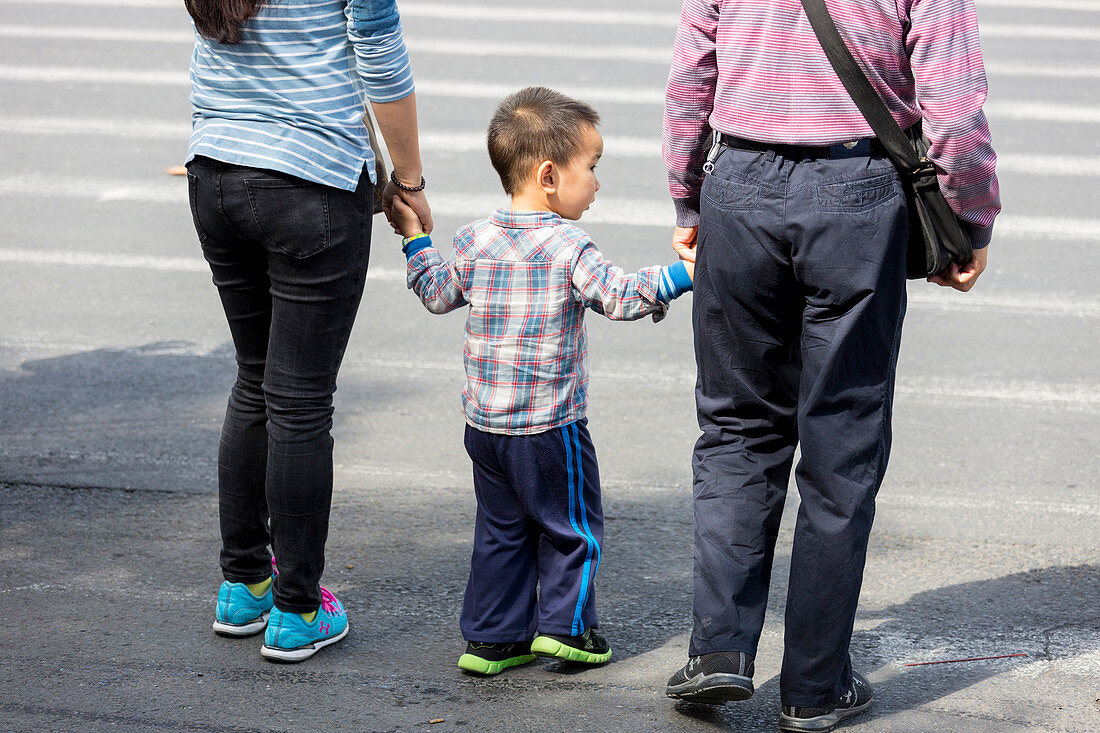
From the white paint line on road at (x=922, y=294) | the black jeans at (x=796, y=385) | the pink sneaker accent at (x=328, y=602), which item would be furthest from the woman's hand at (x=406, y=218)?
the white paint line on road at (x=922, y=294)

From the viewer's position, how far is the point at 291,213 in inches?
124

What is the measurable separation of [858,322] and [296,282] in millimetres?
1407

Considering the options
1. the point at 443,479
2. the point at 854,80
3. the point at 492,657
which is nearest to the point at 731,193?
the point at 854,80

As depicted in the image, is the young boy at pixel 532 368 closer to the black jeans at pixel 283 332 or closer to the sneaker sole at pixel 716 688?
the black jeans at pixel 283 332

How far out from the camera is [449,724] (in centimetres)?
315

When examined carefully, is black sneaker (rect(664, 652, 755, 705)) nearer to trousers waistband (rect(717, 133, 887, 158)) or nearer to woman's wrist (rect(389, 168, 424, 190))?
trousers waistband (rect(717, 133, 887, 158))

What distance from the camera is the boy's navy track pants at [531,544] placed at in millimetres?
3342

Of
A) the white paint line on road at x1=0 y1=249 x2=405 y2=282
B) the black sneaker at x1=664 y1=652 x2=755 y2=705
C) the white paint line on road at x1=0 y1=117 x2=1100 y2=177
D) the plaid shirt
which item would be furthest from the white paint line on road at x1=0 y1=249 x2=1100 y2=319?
the black sneaker at x1=664 y1=652 x2=755 y2=705

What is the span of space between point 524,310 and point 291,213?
0.64m

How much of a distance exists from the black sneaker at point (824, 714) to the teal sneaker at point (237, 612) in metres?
1.47

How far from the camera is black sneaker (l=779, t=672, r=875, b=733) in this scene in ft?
10.1

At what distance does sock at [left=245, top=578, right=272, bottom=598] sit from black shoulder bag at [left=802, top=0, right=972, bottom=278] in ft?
6.57

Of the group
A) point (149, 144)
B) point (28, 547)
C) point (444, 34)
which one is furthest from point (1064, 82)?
point (28, 547)

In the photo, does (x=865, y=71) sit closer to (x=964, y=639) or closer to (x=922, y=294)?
(x=964, y=639)
